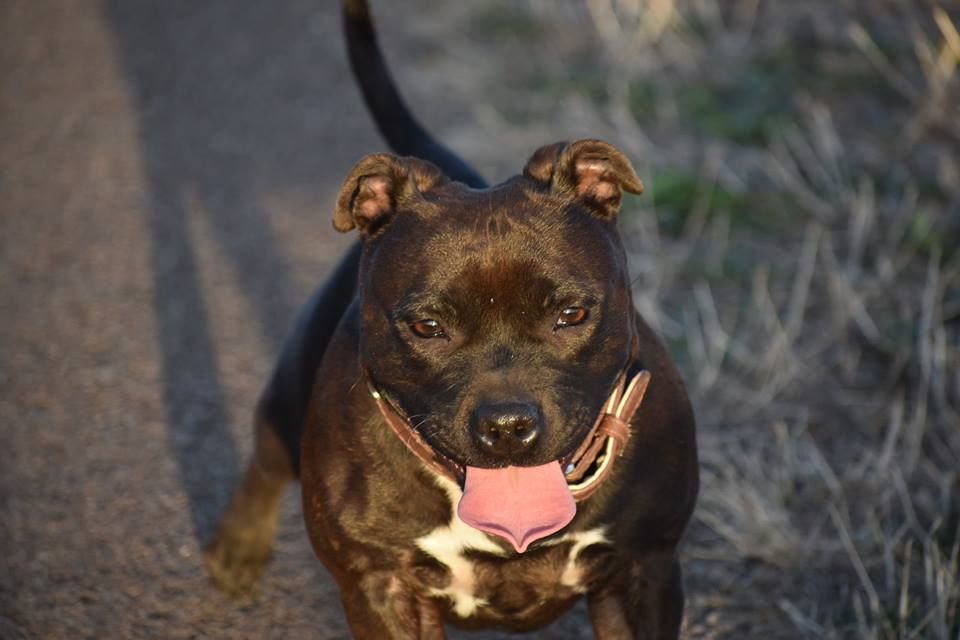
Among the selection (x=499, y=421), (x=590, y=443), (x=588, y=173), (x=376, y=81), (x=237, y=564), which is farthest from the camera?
(x=376, y=81)

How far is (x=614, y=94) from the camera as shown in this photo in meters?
8.09

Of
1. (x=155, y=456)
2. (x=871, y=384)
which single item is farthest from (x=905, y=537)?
(x=155, y=456)

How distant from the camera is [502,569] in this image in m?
3.29

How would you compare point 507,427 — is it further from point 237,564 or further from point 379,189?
point 237,564

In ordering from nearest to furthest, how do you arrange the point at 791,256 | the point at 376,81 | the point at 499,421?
the point at 499,421 → the point at 376,81 → the point at 791,256

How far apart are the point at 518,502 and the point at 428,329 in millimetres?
489

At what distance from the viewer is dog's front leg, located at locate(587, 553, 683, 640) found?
333cm

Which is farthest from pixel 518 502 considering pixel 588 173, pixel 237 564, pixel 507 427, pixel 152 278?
pixel 152 278

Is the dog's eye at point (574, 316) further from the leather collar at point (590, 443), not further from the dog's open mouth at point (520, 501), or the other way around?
the dog's open mouth at point (520, 501)

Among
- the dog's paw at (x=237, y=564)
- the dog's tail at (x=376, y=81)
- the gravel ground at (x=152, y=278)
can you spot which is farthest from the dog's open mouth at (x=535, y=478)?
the dog's tail at (x=376, y=81)

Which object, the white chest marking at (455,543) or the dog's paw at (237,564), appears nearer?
the white chest marking at (455,543)

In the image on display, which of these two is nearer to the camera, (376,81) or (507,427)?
(507,427)

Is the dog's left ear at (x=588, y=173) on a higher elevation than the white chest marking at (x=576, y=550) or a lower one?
higher

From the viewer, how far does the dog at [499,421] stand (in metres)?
3.16
